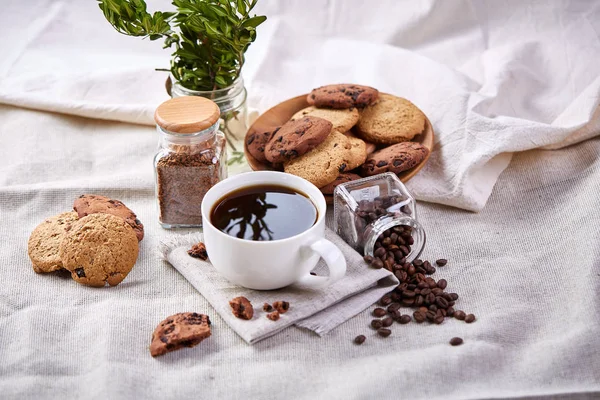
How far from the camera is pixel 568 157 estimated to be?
2.46 metres

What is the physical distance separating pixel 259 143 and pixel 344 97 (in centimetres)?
33

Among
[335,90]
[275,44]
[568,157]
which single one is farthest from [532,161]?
[275,44]

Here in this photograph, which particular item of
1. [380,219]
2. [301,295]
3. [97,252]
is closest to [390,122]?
[380,219]

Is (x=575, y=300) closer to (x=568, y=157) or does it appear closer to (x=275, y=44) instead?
(x=568, y=157)

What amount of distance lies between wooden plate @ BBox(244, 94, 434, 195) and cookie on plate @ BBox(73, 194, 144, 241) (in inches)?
16.3

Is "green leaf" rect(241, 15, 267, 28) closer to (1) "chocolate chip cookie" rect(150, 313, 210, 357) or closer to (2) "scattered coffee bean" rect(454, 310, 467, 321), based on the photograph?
(1) "chocolate chip cookie" rect(150, 313, 210, 357)

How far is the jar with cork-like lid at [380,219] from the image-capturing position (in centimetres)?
196

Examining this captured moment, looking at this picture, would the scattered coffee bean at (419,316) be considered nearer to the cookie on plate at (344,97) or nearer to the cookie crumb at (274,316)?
the cookie crumb at (274,316)

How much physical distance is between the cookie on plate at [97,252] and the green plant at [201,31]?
624 millimetres

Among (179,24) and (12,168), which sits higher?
(179,24)

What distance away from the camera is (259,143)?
2.31m

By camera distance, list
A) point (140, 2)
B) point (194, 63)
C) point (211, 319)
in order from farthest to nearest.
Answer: point (194, 63)
point (140, 2)
point (211, 319)

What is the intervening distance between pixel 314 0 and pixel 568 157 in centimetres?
140

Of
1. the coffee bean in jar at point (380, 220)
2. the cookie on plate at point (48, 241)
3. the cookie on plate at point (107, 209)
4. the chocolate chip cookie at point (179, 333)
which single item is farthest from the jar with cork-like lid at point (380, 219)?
the cookie on plate at point (48, 241)
